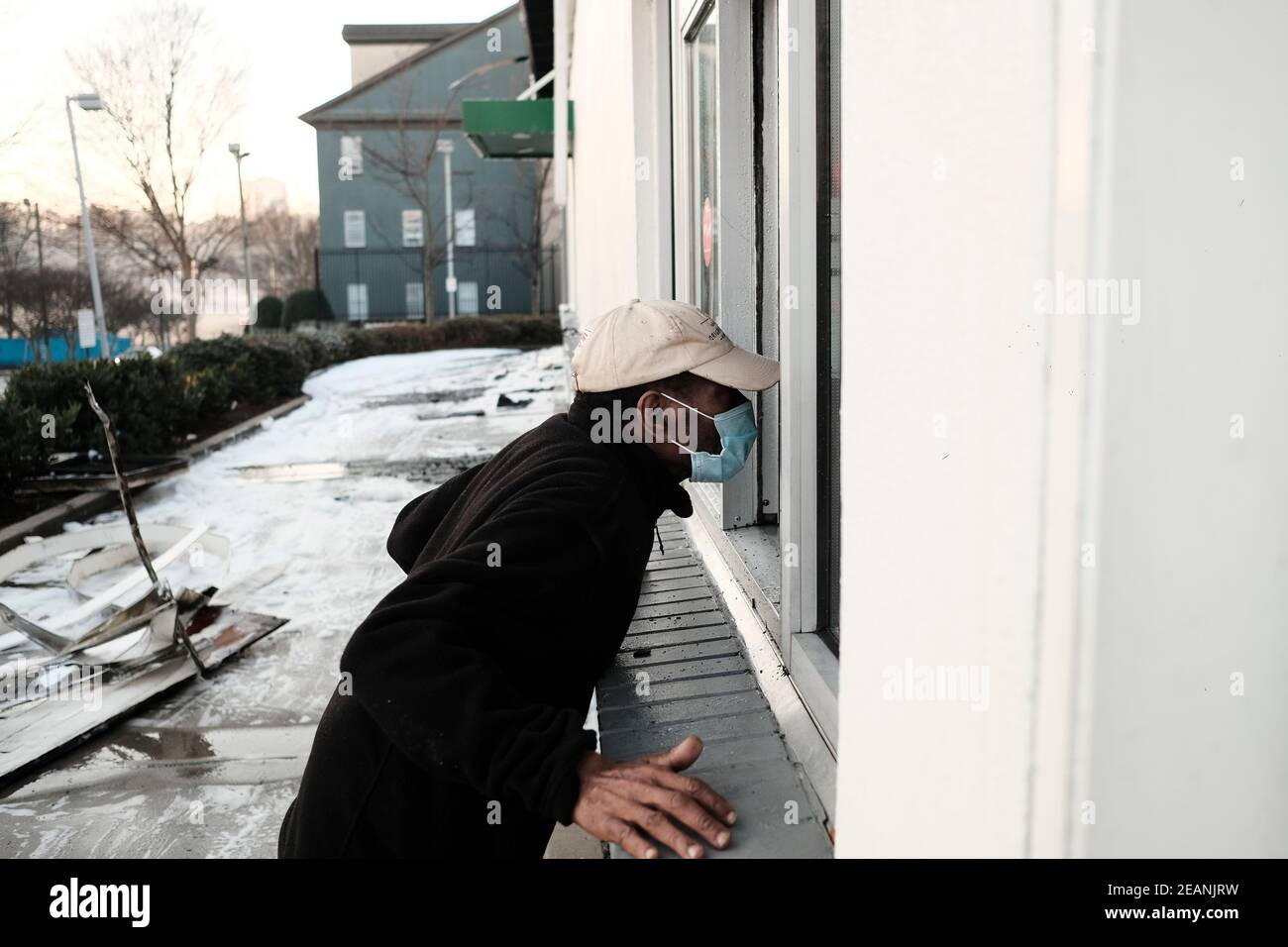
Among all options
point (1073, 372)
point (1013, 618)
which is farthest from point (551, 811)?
point (1073, 372)

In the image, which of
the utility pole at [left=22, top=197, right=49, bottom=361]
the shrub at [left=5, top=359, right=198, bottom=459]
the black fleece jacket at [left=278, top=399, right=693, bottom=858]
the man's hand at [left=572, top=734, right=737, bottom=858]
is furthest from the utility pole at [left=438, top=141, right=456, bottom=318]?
the man's hand at [left=572, top=734, right=737, bottom=858]

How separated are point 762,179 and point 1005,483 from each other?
2.49 metres

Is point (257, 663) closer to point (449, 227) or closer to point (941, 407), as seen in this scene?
point (941, 407)

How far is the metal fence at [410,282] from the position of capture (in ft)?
122

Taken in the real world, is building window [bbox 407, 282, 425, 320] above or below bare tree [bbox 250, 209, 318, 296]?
below

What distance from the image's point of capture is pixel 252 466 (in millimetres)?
10812

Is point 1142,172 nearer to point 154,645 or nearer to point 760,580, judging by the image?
point 760,580

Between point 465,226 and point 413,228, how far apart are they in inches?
99.1

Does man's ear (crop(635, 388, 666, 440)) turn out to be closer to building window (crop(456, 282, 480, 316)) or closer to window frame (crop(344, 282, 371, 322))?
building window (crop(456, 282, 480, 316))

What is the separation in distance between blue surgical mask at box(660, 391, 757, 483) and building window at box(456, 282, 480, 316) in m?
36.2

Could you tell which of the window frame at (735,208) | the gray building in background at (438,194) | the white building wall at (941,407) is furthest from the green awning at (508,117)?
the gray building in background at (438,194)

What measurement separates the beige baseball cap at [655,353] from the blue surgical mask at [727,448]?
0.08m

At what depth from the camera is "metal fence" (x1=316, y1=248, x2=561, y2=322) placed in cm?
3731

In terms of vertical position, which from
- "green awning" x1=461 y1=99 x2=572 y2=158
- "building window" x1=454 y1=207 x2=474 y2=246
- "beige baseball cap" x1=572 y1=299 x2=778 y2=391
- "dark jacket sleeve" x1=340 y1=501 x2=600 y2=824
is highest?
"building window" x1=454 y1=207 x2=474 y2=246
